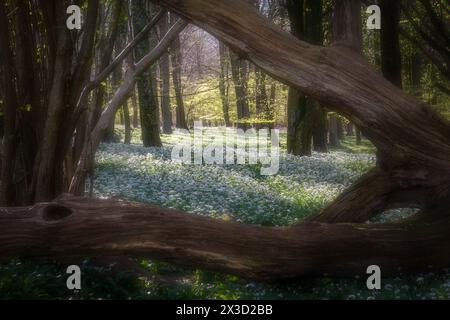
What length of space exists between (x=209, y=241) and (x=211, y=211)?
14.2 ft

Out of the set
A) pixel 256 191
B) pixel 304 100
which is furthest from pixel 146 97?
pixel 256 191

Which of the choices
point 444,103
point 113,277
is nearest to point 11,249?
point 113,277

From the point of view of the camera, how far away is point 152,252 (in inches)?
285

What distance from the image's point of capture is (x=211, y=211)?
11.5m

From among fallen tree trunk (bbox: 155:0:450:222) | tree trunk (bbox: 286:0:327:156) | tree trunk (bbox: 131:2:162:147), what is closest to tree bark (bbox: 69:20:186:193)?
fallen tree trunk (bbox: 155:0:450:222)

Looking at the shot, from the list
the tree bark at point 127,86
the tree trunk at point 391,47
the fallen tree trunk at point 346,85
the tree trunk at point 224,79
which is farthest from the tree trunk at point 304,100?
the tree trunk at point 224,79

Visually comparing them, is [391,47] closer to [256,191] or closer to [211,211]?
[211,211]

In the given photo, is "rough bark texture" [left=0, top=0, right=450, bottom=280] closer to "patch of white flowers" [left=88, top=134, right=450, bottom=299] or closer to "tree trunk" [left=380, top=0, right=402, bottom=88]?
"patch of white flowers" [left=88, top=134, right=450, bottom=299]

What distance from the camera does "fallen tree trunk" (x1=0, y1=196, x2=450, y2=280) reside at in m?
7.18

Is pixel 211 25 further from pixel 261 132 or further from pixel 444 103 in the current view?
pixel 261 132

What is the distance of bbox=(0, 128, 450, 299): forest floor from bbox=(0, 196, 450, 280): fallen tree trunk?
260 millimetres

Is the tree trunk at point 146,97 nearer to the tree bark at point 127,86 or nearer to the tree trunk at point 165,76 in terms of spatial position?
the tree trunk at point 165,76

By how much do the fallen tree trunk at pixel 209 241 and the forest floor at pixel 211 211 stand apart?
0.26 metres
